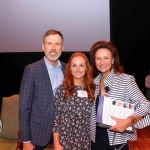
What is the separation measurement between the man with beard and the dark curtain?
3.71 meters

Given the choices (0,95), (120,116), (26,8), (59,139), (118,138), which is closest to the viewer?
(120,116)

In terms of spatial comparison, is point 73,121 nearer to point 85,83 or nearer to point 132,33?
point 85,83

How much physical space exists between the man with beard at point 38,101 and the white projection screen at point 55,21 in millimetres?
3397

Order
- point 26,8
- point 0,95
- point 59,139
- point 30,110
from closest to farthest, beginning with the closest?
point 59,139 → point 30,110 → point 26,8 → point 0,95

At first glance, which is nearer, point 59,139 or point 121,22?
point 59,139

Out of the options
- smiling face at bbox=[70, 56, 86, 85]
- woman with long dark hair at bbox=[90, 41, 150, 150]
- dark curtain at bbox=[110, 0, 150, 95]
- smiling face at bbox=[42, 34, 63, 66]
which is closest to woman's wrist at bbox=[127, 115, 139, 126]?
woman with long dark hair at bbox=[90, 41, 150, 150]

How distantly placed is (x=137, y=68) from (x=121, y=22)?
1.21m

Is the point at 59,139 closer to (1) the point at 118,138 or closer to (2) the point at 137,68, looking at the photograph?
(1) the point at 118,138

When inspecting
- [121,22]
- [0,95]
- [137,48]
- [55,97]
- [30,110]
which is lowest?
[0,95]

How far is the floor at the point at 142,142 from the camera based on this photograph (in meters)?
4.08

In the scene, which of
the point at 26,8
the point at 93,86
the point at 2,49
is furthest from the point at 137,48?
the point at 93,86

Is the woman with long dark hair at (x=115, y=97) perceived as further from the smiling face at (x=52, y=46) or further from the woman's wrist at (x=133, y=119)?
the smiling face at (x=52, y=46)

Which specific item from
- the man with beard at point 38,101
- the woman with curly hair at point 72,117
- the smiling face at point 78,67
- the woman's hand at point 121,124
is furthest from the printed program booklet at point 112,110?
the man with beard at point 38,101

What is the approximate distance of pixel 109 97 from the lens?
1780mm
